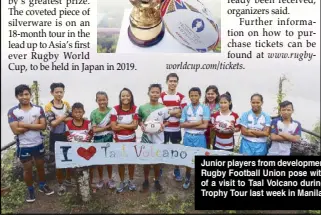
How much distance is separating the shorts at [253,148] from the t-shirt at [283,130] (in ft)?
0.34

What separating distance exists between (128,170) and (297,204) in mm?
1821

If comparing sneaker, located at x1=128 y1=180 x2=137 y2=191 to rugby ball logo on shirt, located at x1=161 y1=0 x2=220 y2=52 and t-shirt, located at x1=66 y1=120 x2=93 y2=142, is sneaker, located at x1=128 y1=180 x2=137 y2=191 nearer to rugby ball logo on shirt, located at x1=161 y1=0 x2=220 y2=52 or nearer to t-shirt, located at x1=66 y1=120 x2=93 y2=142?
t-shirt, located at x1=66 y1=120 x2=93 y2=142

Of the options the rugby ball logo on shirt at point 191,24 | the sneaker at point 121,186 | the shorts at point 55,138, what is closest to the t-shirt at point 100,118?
the shorts at point 55,138

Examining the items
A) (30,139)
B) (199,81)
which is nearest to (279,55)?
(199,81)

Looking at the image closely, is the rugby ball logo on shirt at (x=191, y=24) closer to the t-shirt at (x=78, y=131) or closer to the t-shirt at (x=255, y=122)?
the t-shirt at (x=255, y=122)

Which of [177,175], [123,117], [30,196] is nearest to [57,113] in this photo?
[123,117]

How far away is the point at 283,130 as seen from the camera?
3.66 m

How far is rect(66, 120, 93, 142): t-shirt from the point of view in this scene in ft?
12.0

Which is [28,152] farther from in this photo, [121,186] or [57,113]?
[121,186]

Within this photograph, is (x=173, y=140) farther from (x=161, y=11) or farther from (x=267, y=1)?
(x=267, y=1)

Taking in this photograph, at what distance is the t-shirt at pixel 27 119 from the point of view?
11.7 ft

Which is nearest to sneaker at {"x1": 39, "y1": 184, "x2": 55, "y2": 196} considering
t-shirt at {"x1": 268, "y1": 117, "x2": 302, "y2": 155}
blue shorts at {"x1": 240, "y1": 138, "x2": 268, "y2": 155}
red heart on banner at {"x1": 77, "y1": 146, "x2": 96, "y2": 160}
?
red heart on banner at {"x1": 77, "y1": 146, "x2": 96, "y2": 160}

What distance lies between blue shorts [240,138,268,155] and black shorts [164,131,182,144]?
2.19 feet

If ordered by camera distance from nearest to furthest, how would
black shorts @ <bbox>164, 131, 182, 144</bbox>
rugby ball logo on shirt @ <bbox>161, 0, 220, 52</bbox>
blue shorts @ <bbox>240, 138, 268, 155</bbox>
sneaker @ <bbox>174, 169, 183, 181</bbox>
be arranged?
1. rugby ball logo on shirt @ <bbox>161, 0, 220, 52</bbox>
2. blue shorts @ <bbox>240, 138, 268, 155</bbox>
3. black shorts @ <bbox>164, 131, 182, 144</bbox>
4. sneaker @ <bbox>174, 169, 183, 181</bbox>
